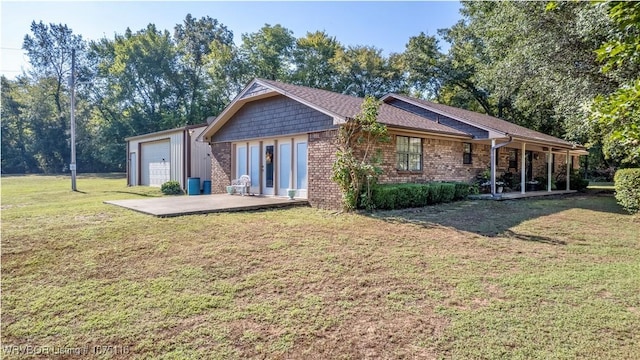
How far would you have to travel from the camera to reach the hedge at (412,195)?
10047 millimetres

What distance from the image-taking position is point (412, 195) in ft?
35.3

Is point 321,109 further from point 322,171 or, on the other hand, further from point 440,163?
point 440,163

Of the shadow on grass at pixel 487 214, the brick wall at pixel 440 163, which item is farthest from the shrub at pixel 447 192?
the brick wall at pixel 440 163

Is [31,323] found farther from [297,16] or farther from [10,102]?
[10,102]

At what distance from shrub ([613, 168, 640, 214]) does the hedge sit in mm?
4539

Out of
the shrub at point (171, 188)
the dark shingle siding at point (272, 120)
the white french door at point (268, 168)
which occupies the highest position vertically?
Answer: the dark shingle siding at point (272, 120)

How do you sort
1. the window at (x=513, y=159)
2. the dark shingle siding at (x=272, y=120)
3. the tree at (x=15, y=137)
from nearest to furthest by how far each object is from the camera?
1. the dark shingle siding at (x=272, y=120)
2. the window at (x=513, y=159)
3. the tree at (x=15, y=137)

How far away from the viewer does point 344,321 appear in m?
3.71

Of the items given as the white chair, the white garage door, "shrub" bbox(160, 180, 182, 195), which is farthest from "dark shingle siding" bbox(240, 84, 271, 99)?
the white garage door

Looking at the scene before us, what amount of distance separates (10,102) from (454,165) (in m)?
51.1

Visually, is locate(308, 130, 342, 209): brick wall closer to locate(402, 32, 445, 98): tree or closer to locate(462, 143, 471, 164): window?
locate(462, 143, 471, 164): window

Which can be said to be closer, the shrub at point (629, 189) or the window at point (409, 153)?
the shrub at point (629, 189)

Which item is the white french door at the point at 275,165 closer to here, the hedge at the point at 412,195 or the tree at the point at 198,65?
the hedge at the point at 412,195

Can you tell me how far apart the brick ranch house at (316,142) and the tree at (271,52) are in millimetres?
20463
